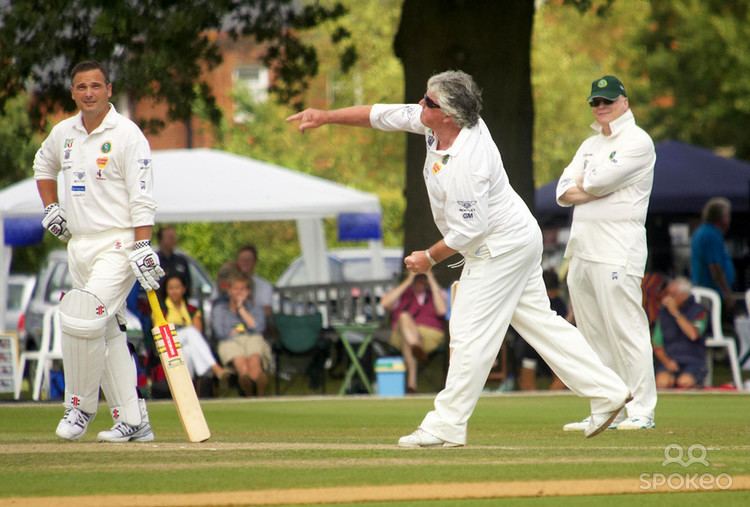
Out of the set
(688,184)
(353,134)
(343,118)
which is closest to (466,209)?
(343,118)

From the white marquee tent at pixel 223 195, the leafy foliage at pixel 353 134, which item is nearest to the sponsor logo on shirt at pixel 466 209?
the white marquee tent at pixel 223 195

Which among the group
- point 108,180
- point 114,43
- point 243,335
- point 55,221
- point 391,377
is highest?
point 114,43

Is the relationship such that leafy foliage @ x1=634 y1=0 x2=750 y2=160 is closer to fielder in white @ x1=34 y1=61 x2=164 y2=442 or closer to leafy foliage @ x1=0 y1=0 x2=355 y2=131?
leafy foliage @ x1=0 y1=0 x2=355 y2=131

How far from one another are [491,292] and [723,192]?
13428 millimetres

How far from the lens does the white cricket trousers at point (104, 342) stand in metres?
9.23

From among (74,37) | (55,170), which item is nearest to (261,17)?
(74,37)

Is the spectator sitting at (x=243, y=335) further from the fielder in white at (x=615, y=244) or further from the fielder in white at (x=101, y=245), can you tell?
the fielder in white at (x=101, y=245)

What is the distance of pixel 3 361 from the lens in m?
16.1

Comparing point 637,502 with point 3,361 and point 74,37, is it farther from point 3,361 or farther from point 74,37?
point 74,37

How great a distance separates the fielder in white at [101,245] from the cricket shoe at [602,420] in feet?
8.37

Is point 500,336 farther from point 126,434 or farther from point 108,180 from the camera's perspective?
point 108,180

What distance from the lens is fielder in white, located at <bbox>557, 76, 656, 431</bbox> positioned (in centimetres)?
1062

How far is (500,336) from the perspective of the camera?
884 centimetres

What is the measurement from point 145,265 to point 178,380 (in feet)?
2.31
